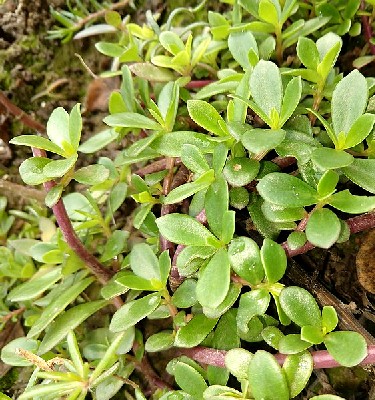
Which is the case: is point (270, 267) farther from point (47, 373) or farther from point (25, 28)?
point (25, 28)

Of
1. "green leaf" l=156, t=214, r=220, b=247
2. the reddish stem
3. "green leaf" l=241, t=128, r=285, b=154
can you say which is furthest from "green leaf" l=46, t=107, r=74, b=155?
the reddish stem

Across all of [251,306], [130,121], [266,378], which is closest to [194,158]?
[130,121]

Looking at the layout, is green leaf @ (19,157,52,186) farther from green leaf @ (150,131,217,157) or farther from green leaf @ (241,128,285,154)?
green leaf @ (241,128,285,154)

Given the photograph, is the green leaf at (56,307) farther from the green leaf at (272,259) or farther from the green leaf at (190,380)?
the green leaf at (272,259)

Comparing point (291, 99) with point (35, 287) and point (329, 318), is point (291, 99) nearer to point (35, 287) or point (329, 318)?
point (329, 318)

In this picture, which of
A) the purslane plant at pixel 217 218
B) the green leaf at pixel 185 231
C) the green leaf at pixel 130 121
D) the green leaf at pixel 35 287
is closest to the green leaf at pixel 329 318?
the purslane plant at pixel 217 218

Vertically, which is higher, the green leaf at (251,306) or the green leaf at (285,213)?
the green leaf at (285,213)

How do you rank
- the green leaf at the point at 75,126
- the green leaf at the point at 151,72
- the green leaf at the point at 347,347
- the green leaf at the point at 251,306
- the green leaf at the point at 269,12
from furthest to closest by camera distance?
the green leaf at the point at 151,72
the green leaf at the point at 269,12
the green leaf at the point at 75,126
the green leaf at the point at 251,306
the green leaf at the point at 347,347
